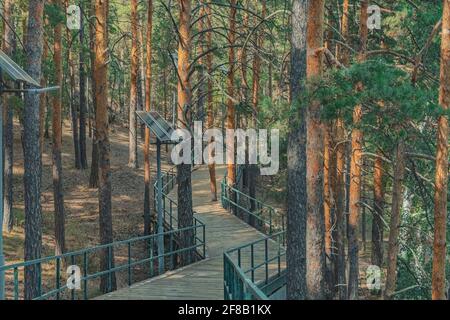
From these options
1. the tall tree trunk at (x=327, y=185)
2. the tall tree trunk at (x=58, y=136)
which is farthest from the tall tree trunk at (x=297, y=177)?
the tall tree trunk at (x=58, y=136)

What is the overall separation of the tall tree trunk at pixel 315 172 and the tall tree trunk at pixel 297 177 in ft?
1.84

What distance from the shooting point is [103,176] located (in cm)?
1978

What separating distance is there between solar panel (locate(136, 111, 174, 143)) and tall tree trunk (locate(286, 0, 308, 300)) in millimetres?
3139

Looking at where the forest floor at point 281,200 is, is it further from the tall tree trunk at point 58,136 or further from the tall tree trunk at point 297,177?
the tall tree trunk at point 297,177

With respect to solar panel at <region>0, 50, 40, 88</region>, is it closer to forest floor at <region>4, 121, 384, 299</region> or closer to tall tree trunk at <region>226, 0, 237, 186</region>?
forest floor at <region>4, 121, 384, 299</region>

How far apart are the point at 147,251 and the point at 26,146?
13.0 meters

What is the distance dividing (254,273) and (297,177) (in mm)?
3253

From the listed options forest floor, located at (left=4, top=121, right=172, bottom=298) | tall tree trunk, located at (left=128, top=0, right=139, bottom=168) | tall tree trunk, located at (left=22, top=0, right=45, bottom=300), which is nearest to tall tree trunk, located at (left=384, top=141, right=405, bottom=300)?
tall tree trunk, located at (left=22, top=0, right=45, bottom=300)

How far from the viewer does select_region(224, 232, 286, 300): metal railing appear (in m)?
9.27

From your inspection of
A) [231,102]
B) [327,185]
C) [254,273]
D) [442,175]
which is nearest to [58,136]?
[231,102]

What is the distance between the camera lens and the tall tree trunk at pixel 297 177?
1445 centimetres

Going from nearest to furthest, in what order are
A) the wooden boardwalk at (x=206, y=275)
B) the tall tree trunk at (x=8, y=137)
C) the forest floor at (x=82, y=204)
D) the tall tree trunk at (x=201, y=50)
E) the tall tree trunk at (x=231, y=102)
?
1. the wooden boardwalk at (x=206, y=275)
2. the tall tree trunk at (x=201, y=50)
3. the tall tree trunk at (x=8, y=137)
4. the forest floor at (x=82, y=204)
5. the tall tree trunk at (x=231, y=102)
